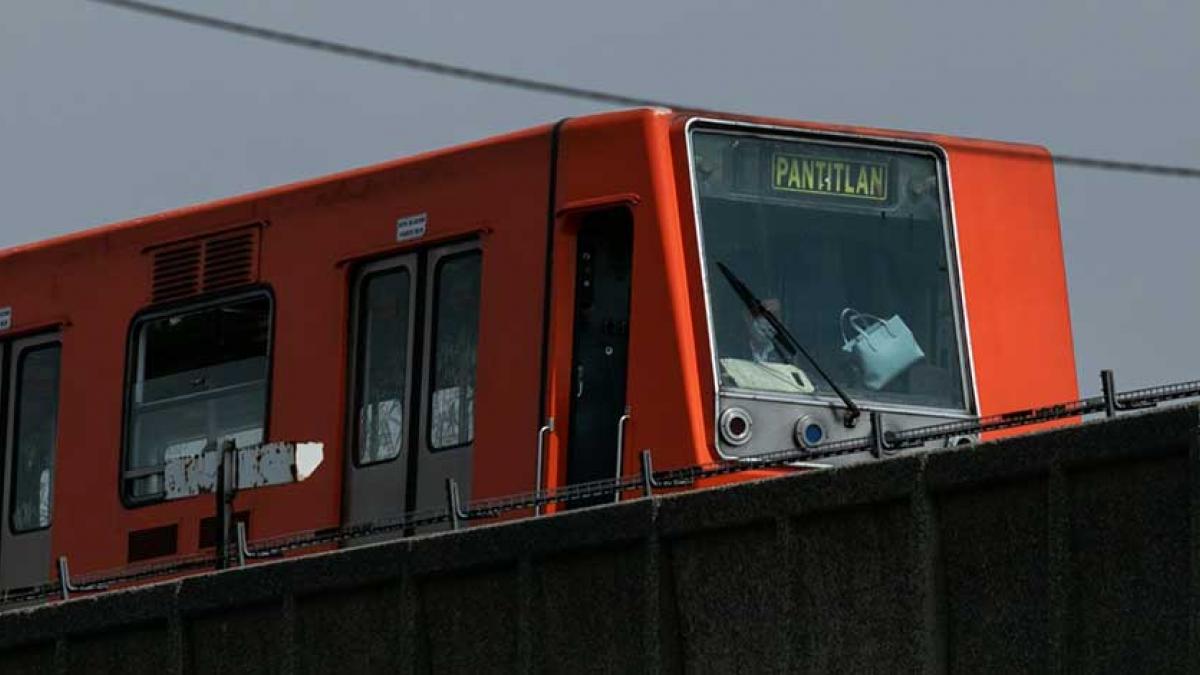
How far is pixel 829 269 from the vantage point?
16.8m

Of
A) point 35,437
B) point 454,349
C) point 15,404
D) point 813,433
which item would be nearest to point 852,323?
point 813,433

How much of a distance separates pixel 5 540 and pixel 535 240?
4.91 metres

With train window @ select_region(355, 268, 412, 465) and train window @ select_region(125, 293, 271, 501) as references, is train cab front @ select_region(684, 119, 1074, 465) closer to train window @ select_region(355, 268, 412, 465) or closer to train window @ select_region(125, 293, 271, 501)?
train window @ select_region(355, 268, 412, 465)

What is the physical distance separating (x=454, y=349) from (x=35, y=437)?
3.80 metres

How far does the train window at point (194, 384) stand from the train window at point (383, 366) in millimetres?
854

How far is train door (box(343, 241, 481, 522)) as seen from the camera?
56.6ft

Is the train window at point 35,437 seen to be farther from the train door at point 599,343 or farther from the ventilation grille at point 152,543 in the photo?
the train door at point 599,343

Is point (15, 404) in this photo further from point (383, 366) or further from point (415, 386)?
point (415, 386)

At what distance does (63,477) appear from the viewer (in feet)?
63.9

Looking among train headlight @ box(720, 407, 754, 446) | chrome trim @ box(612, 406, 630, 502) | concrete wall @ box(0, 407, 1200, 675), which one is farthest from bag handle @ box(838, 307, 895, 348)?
concrete wall @ box(0, 407, 1200, 675)

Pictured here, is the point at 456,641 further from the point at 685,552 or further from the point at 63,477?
the point at 63,477

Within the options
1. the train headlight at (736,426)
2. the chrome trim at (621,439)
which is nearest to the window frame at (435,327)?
the chrome trim at (621,439)

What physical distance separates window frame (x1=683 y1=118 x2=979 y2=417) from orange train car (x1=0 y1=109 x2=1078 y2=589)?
0.02m

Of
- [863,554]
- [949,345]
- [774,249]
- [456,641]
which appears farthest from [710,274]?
[863,554]
